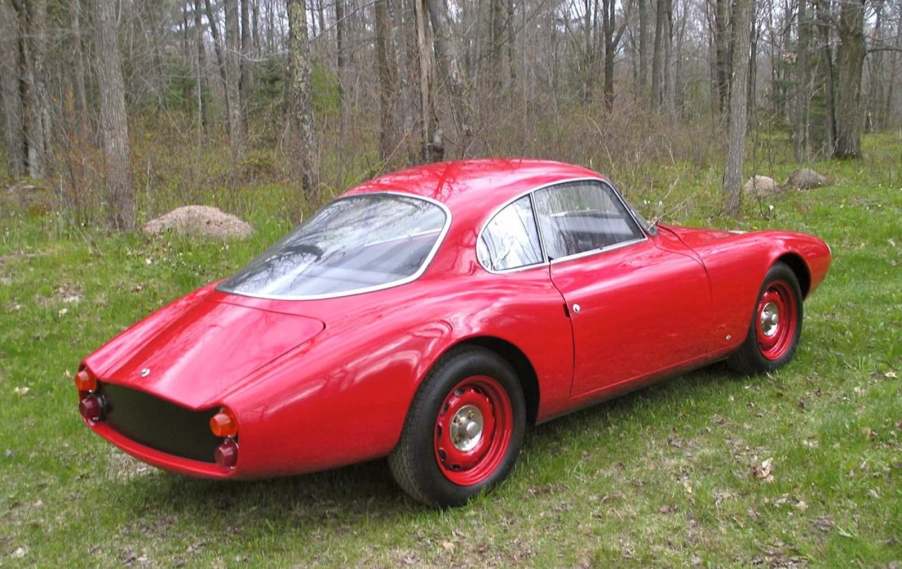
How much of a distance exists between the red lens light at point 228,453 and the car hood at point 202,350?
0.54 ft

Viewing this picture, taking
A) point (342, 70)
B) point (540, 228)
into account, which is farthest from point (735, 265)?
point (342, 70)

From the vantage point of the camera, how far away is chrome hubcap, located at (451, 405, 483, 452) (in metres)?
3.48

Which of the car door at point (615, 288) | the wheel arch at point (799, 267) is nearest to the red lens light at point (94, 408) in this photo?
the car door at point (615, 288)

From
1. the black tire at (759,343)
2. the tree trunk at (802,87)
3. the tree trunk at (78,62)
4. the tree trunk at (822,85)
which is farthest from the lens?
the tree trunk at (802,87)

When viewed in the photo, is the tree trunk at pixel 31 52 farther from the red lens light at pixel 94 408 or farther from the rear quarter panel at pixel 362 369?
the rear quarter panel at pixel 362 369

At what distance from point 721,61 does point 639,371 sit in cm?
2395

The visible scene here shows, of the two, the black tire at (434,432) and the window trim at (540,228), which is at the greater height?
the window trim at (540,228)

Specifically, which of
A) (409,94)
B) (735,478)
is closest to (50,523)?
(735,478)

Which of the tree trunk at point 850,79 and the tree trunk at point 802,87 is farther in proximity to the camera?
the tree trunk at point 802,87

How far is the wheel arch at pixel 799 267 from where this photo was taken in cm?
516

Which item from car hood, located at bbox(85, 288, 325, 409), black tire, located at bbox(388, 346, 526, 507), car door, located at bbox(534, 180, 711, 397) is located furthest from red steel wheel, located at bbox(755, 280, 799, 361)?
car hood, located at bbox(85, 288, 325, 409)

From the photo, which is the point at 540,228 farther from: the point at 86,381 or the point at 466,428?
the point at 86,381

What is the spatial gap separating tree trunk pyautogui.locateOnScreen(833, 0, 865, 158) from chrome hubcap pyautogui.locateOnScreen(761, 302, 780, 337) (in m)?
13.9

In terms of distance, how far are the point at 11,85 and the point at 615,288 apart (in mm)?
21442
